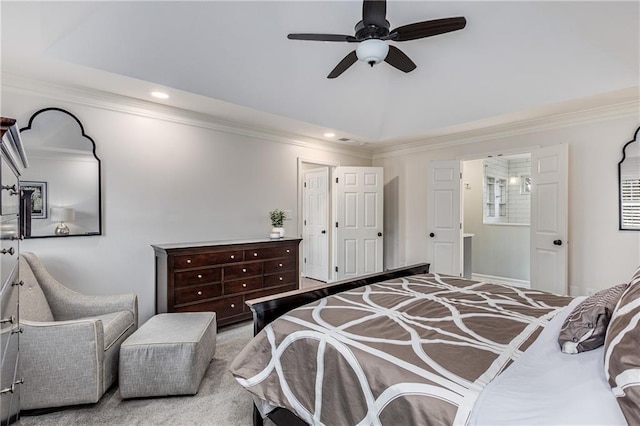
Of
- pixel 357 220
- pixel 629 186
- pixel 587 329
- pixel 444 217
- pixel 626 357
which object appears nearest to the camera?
pixel 626 357

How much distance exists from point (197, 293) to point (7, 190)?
7.50 feet

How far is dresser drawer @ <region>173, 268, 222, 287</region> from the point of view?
10.2 ft

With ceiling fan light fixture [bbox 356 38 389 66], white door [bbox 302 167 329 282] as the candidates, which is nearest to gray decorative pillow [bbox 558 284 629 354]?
ceiling fan light fixture [bbox 356 38 389 66]

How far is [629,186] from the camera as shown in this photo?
335 cm

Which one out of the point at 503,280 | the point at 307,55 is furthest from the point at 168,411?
the point at 503,280

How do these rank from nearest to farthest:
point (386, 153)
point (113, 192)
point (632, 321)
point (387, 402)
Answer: point (632, 321), point (387, 402), point (113, 192), point (386, 153)

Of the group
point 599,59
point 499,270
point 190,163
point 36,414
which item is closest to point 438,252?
point 499,270

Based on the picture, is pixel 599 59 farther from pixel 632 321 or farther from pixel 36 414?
pixel 36 414

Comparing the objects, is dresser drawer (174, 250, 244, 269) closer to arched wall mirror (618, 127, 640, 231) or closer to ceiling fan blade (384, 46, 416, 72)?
ceiling fan blade (384, 46, 416, 72)

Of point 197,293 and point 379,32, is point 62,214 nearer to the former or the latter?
point 197,293

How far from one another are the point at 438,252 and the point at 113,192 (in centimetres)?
431

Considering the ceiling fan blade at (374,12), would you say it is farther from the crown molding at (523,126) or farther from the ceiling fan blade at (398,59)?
the crown molding at (523,126)

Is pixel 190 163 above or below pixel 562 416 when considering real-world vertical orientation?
above

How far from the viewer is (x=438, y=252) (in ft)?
15.8
